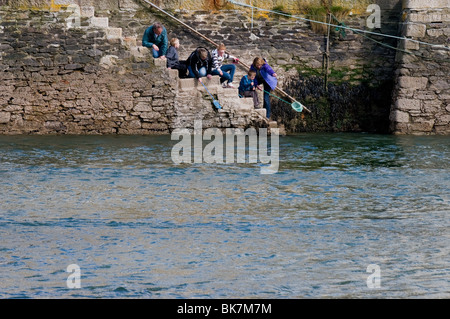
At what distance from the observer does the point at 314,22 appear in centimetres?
1708

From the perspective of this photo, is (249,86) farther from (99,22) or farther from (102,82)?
(99,22)

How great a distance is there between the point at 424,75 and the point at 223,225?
8.61 m

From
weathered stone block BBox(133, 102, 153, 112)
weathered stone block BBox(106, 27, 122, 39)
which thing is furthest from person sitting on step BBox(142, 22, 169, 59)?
weathered stone block BBox(133, 102, 153, 112)

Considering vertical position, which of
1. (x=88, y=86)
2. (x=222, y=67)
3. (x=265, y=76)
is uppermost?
(x=222, y=67)

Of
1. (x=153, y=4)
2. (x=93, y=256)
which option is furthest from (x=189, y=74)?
(x=93, y=256)

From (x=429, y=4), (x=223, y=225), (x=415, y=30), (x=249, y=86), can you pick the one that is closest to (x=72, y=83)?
(x=249, y=86)

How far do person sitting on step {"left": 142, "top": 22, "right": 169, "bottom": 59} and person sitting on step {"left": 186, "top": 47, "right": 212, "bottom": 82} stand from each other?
1.72ft

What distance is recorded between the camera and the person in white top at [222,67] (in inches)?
626

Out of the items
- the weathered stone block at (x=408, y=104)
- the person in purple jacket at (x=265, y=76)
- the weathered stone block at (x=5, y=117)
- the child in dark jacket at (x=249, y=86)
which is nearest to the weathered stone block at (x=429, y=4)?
the weathered stone block at (x=408, y=104)

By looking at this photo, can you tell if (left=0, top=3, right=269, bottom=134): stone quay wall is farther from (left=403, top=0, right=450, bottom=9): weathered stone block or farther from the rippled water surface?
(left=403, top=0, right=450, bottom=9): weathered stone block

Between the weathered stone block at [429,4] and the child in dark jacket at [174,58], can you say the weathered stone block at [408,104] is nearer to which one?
the weathered stone block at [429,4]

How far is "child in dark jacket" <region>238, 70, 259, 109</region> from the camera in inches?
627

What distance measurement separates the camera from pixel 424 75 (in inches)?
639
